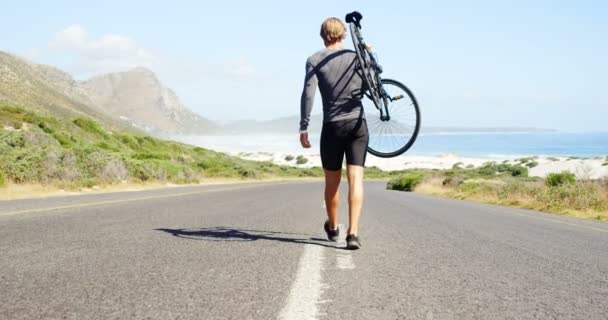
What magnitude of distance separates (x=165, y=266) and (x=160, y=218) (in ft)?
13.9

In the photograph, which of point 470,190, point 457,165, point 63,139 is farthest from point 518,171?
point 63,139

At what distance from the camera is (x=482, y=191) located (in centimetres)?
2405

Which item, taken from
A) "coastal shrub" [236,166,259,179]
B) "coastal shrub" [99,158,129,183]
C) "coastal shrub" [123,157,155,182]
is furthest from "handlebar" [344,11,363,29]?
"coastal shrub" [236,166,259,179]

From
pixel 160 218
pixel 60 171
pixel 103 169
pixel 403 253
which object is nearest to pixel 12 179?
pixel 60 171

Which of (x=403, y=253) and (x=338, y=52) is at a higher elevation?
(x=338, y=52)

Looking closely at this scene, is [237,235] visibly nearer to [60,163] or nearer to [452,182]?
[60,163]

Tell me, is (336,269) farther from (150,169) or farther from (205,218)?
(150,169)

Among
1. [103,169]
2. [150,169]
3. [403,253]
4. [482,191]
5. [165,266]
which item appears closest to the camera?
[165,266]

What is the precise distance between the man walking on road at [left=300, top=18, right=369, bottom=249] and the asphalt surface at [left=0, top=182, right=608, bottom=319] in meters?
0.85

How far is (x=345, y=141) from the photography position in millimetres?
5629

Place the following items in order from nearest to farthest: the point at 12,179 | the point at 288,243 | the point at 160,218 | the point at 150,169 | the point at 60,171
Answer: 1. the point at 288,243
2. the point at 160,218
3. the point at 12,179
4. the point at 60,171
5. the point at 150,169

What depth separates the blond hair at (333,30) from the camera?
5.69 meters

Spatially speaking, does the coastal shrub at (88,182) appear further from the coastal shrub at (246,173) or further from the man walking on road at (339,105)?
the coastal shrub at (246,173)

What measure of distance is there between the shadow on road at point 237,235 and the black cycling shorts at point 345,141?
92cm
